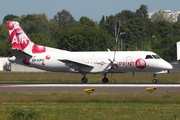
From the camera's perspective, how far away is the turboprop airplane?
52.8m

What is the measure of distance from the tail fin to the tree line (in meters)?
58.6

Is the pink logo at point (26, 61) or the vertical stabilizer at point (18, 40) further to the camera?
the vertical stabilizer at point (18, 40)

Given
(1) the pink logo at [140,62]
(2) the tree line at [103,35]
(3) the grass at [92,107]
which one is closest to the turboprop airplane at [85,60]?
(1) the pink logo at [140,62]

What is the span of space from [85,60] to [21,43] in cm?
674

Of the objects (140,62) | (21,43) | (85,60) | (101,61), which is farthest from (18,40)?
(140,62)

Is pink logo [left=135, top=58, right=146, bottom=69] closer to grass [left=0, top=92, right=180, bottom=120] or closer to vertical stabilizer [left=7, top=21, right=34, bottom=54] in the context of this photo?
vertical stabilizer [left=7, top=21, right=34, bottom=54]

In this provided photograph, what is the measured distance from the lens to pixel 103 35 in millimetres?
119750

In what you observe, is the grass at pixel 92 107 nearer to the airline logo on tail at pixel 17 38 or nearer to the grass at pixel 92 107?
the grass at pixel 92 107

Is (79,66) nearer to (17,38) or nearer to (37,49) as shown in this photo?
(37,49)

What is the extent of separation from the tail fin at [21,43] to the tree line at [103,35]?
58.6 metres

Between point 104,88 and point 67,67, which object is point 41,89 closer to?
point 104,88

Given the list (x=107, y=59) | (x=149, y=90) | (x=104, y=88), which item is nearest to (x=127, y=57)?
(x=107, y=59)

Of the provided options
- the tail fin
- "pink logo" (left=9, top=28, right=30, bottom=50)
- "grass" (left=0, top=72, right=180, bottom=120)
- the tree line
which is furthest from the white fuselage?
the tree line

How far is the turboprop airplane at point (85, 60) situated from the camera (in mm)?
52844
